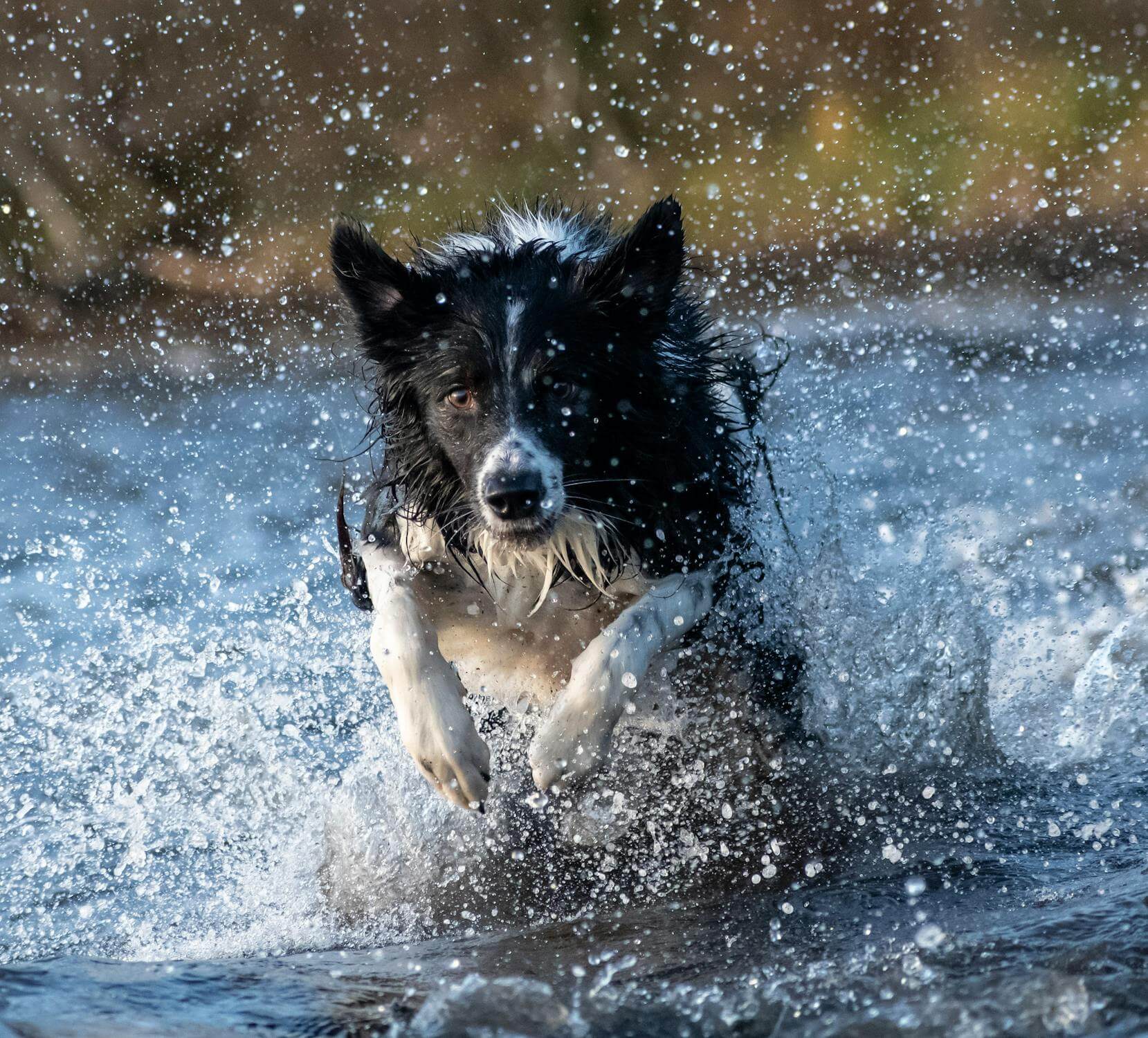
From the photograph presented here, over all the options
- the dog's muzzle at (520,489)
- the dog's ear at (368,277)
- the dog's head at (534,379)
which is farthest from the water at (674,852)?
the dog's ear at (368,277)

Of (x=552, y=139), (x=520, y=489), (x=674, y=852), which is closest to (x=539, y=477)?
(x=520, y=489)

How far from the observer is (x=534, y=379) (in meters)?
3.22

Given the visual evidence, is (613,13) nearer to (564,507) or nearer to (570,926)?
(564,507)

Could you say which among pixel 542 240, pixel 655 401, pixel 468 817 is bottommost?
pixel 468 817

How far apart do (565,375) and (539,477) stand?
1.05 feet

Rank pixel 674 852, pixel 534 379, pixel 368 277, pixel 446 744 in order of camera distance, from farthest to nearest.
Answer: pixel 674 852 < pixel 368 277 < pixel 534 379 < pixel 446 744

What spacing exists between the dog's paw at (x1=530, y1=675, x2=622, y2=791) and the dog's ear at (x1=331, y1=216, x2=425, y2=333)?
3.78 ft

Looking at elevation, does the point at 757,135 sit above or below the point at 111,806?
above

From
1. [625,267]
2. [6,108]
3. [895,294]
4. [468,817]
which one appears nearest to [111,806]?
[468,817]

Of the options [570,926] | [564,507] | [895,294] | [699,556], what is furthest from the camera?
→ [895,294]

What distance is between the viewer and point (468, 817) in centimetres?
391

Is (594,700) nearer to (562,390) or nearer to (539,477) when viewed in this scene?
(539,477)

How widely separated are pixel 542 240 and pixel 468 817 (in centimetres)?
177

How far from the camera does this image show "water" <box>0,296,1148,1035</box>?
2303 mm
